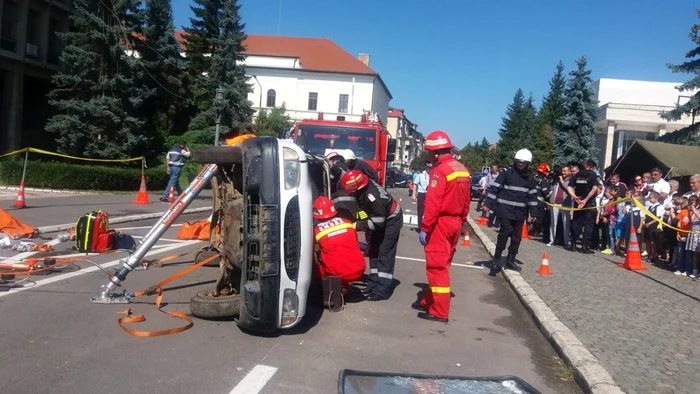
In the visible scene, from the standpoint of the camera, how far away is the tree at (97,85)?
1173 inches

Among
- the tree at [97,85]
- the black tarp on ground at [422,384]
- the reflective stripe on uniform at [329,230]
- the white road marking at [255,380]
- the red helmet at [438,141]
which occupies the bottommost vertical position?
the white road marking at [255,380]

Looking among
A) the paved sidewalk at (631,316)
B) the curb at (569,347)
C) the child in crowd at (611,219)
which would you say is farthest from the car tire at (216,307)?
the child in crowd at (611,219)

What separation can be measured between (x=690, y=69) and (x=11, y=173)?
28.7m

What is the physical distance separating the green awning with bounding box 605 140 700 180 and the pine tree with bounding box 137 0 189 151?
24168 millimetres

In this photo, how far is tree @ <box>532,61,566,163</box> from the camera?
58.6 metres

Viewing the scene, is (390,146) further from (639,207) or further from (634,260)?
(634,260)

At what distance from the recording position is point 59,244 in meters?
10.0

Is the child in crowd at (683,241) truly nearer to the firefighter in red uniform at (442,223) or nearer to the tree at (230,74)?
the firefighter in red uniform at (442,223)

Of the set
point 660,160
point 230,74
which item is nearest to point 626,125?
point 230,74

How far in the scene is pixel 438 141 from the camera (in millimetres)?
7094

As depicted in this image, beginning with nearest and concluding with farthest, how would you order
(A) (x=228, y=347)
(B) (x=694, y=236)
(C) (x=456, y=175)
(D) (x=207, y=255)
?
(A) (x=228, y=347) → (C) (x=456, y=175) → (D) (x=207, y=255) → (B) (x=694, y=236)

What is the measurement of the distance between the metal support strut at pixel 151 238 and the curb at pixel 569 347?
3874 millimetres

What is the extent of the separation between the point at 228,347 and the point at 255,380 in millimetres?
815

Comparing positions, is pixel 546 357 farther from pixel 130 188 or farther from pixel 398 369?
pixel 130 188
